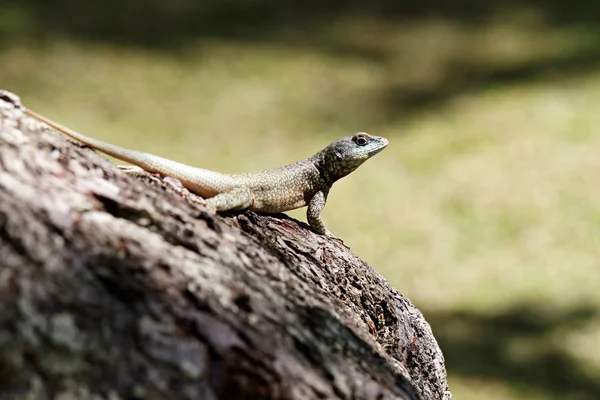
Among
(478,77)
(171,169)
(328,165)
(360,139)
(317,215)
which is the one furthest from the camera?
(478,77)

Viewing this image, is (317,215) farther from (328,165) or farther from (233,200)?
(233,200)

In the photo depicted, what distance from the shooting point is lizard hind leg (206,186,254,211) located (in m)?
3.85

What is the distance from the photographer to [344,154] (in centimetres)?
495

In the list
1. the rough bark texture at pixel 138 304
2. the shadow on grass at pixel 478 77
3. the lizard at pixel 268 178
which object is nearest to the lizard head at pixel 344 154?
the lizard at pixel 268 178

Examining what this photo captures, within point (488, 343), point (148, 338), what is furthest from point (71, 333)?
point (488, 343)

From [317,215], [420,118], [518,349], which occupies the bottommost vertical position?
[317,215]

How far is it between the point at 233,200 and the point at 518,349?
444cm

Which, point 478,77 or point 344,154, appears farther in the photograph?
point 478,77

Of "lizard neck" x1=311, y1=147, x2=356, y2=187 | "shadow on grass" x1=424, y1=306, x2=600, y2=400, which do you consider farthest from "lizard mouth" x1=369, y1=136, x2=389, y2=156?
"shadow on grass" x1=424, y1=306, x2=600, y2=400

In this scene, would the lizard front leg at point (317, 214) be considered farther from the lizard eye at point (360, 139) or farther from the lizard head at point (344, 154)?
the lizard eye at point (360, 139)

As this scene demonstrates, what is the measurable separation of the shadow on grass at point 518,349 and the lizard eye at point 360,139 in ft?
9.48

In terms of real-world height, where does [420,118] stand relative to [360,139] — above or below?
above

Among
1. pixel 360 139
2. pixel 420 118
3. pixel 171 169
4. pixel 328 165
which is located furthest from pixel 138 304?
pixel 420 118

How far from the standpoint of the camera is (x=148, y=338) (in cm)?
263
